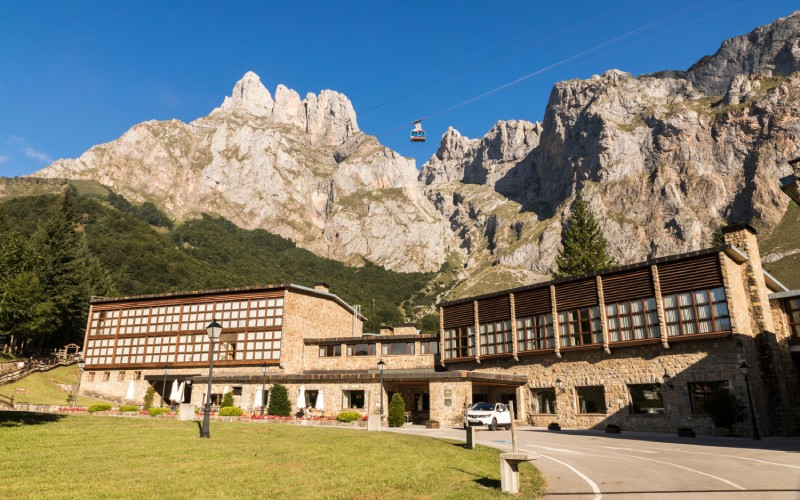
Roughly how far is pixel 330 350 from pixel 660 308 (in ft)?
98.8

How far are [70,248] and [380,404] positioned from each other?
5559 cm

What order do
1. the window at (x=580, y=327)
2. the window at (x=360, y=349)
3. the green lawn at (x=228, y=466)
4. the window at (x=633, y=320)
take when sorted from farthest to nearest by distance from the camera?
1. the window at (x=360, y=349)
2. the window at (x=580, y=327)
3. the window at (x=633, y=320)
4. the green lawn at (x=228, y=466)

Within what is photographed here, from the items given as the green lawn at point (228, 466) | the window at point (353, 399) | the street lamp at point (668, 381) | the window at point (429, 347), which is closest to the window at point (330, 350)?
the window at point (429, 347)

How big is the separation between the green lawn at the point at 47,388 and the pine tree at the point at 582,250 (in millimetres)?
53995

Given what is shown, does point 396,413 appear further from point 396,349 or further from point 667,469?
point 667,469

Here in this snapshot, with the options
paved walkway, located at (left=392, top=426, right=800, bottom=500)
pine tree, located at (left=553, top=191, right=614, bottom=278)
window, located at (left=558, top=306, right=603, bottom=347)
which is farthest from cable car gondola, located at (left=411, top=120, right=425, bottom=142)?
paved walkway, located at (left=392, top=426, right=800, bottom=500)

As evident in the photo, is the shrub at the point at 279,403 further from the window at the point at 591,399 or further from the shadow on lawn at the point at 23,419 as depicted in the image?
the window at the point at 591,399

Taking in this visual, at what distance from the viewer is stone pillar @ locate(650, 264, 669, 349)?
30.7m

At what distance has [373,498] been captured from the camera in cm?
1024

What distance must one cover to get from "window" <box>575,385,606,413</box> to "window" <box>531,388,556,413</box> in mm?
1967

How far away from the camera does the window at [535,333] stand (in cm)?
3722

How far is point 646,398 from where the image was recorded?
31406 mm

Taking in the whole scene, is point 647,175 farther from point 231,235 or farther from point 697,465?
point 697,465

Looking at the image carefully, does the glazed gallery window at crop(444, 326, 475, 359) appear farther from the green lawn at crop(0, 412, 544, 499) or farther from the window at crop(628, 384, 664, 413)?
the green lawn at crop(0, 412, 544, 499)
